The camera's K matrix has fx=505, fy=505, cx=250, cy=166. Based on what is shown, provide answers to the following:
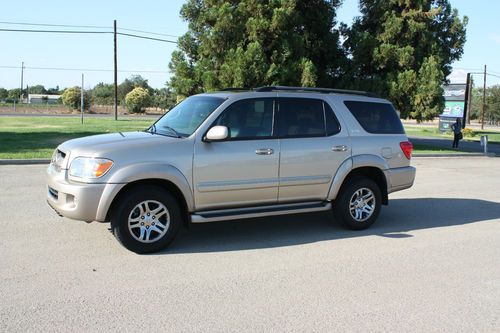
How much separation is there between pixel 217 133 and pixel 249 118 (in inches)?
27.6

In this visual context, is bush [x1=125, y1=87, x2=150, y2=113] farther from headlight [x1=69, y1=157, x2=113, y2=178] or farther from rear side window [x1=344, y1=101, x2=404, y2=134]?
headlight [x1=69, y1=157, x2=113, y2=178]

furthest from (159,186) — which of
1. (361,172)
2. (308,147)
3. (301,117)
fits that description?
(361,172)

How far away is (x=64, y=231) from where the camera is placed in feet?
21.8

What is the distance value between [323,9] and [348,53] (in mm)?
A: 2541

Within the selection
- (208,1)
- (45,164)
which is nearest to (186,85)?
(208,1)

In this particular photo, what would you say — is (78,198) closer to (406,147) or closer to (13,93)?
(406,147)

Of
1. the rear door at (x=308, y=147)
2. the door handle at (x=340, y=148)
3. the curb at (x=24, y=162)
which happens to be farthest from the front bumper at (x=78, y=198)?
the curb at (x=24, y=162)

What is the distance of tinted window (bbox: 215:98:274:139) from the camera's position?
6234 millimetres

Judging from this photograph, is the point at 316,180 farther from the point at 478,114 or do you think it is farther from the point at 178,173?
the point at 478,114

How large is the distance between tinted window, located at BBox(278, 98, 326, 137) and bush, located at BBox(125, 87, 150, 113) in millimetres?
57937

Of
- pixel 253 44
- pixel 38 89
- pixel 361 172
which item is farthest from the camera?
pixel 38 89

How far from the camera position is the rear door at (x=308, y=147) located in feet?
21.4

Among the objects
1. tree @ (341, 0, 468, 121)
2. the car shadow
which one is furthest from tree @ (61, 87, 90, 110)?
the car shadow

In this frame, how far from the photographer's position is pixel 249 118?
6402 mm
